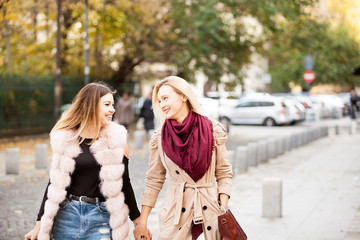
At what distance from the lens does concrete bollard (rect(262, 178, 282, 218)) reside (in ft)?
30.3

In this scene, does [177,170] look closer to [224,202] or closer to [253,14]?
[224,202]

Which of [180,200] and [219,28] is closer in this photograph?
[180,200]

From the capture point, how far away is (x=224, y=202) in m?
4.21

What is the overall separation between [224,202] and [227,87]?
20.2 m

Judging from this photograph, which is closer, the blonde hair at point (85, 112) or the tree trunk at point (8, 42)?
the blonde hair at point (85, 112)

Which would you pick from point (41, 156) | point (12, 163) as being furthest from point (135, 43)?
point (12, 163)

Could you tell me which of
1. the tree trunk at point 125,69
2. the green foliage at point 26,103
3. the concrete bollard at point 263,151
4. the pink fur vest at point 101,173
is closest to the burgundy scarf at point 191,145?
the pink fur vest at point 101,173

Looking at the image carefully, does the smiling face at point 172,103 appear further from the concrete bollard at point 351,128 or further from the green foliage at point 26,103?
the concrete bollard at point 351,128

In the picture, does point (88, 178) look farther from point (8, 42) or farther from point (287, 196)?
point (8, 42)

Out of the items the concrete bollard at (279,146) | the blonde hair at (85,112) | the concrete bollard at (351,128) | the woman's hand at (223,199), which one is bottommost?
the concrete bollard at (351,128)

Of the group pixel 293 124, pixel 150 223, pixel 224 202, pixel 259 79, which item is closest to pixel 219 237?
pixel 224 202

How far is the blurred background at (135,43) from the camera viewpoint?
2284cm

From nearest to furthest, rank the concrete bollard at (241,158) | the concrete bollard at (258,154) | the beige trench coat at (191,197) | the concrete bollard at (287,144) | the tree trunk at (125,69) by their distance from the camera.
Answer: the beige trench coat at (191,197) < the concrete bollard at (241,158) < the concrete bollard at (258,154) < the concrete bollard at (287,144) < the tree trunk at (125,69)

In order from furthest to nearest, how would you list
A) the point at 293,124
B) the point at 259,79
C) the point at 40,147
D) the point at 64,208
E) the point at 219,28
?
the point at 259,79 < the point at 293,124 < the point at 219,28 < the point at 40,147 < the point at 64,208
